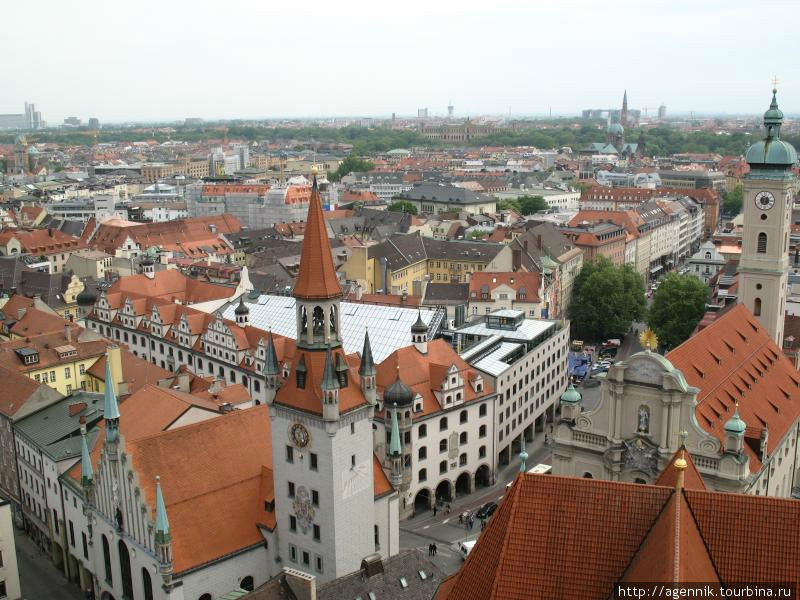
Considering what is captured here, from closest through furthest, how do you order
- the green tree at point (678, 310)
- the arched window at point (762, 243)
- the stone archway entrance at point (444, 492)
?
the stone archway entrance at point (444, 492), the arched window at point (762, 243), the green tree at point (678, 310)

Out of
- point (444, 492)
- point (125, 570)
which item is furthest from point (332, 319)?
point (444, 492)

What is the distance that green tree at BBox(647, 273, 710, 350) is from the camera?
115m

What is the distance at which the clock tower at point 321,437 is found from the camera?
48.8 meters

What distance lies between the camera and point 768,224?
3270 inches

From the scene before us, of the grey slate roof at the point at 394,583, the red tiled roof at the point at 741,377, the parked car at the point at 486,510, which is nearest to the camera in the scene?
the grey slate roof at the point at 394,583

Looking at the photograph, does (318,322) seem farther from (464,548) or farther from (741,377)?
(741,377)

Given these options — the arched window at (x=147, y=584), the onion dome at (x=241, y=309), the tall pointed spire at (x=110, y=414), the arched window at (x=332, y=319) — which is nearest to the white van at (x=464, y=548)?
the arched window at (x=147, y=584)

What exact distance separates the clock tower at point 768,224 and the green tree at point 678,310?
2919 centimetres

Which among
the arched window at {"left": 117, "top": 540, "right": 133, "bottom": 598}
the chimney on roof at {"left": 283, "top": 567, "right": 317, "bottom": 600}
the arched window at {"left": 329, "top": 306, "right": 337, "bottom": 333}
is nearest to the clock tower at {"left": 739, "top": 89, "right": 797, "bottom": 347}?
the arched window at {"left": 329, "top": 306, "right": 337, "bottom": 333}

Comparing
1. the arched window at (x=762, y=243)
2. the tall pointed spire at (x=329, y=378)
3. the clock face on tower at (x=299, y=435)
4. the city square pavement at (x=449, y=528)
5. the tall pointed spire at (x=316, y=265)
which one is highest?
the tall pointed spire at (x=316, y=265)

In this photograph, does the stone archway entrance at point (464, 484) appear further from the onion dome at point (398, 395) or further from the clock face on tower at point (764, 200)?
the clock face on tower at point (764, 200)

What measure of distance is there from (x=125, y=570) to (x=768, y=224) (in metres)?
63.1

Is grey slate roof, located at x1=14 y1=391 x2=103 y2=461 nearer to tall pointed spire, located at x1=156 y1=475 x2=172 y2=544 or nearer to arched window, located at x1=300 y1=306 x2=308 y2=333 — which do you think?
tall pointed spire, located at x1=156 y1=475 x2=172 y2=544

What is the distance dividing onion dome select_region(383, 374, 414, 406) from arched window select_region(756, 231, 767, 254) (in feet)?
127
